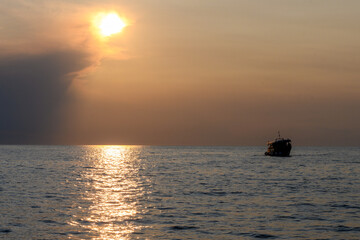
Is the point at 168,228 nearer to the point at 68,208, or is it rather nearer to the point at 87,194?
the point at 68,208

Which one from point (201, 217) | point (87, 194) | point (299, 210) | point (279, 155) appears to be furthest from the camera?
point (279, 155)

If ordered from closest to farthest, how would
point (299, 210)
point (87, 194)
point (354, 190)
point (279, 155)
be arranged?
point (299, 210) → point (87, 194) → point (354, 190) → point (279, 155)

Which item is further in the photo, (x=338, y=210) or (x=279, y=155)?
(x=279, y=155)

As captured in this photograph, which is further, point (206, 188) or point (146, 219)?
point (206, 188)

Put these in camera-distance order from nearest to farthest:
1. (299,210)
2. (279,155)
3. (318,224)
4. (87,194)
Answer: (318,224), (299,210), (87,194), (279,155)

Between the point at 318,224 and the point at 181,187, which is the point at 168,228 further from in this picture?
the point at 181,187

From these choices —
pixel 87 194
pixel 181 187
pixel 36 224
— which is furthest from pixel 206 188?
pixel 36 224

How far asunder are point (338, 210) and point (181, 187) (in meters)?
22.4

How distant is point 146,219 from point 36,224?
25.2 ft

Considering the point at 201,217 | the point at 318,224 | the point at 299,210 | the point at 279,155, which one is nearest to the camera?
the point at 318,224

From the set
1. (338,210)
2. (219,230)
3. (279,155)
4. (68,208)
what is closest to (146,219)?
(219,230)

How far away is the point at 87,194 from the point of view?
4744 centimetres

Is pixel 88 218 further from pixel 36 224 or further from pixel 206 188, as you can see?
pixel 206 188

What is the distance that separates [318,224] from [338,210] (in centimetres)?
715
